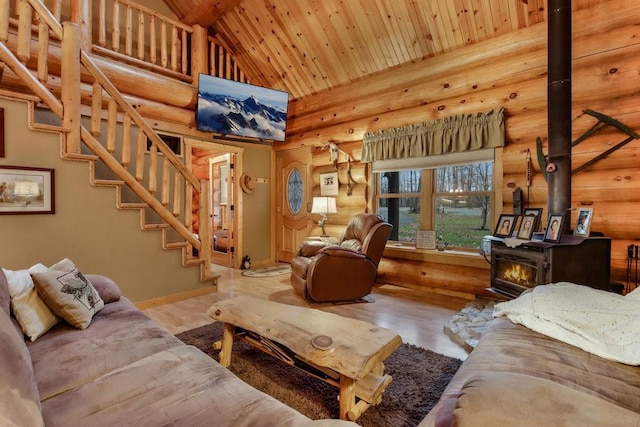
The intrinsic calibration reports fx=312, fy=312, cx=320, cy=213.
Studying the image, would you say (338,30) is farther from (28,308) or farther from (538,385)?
(538,385)

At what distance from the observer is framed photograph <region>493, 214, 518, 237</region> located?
2934 millimetres

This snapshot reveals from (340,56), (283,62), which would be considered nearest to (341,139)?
(340,56)

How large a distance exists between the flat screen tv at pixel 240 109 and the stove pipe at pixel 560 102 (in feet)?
11.9

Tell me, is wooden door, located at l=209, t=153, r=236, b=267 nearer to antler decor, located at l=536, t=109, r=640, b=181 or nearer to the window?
the window

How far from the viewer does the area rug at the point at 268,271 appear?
197 inches

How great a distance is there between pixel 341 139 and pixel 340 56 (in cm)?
117

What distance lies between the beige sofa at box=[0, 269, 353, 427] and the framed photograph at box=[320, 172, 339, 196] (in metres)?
3.63

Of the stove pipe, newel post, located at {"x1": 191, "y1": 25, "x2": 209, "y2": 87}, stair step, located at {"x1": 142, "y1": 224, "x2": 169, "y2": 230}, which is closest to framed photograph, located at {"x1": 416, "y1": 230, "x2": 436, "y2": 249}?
the stove pipe

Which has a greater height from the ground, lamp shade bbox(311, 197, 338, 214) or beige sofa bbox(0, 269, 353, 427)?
lamp shade bbox(311, 197, 338, 214)

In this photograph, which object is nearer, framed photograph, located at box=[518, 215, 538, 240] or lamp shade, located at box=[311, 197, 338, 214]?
framed photograph, located at box=[518, 215, 538, 240]

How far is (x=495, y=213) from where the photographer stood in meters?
3.52

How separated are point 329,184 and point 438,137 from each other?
1858mm

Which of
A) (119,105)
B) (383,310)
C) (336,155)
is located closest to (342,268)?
(383,310)

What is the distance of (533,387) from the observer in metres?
0.74
